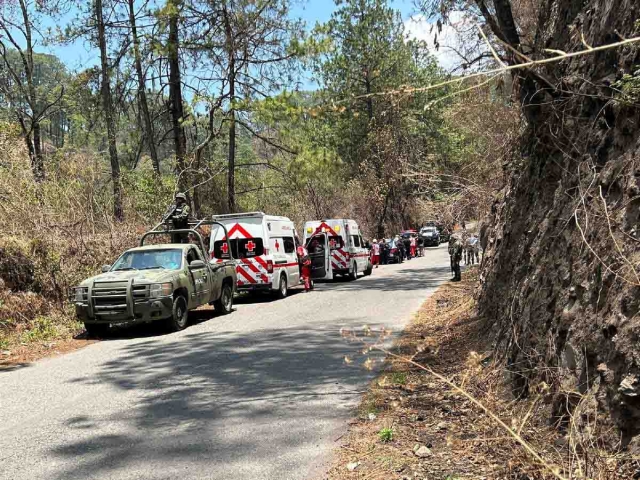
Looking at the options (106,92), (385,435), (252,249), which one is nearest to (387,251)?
(252,249)

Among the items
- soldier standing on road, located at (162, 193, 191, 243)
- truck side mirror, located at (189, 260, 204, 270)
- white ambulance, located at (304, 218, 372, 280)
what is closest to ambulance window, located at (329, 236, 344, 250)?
white ambulance, located at (304, 218, 372, 280)

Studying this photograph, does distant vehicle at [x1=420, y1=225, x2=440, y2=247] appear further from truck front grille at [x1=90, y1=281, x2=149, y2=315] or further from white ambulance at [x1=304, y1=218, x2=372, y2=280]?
truck front grille at [x1=90, y1=281, x2=149, y2=315]

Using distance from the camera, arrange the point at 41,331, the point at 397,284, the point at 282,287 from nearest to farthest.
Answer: the point at 41,331 < the point at 282,287 < the point at 397,284

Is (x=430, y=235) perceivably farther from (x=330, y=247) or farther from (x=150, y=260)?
(x=150, y=260)

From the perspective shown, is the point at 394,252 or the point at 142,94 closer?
the point at 142,94

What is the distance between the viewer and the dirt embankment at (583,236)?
12.2 ft

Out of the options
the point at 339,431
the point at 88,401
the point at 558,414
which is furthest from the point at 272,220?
the point at 558,414

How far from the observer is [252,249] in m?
17.0

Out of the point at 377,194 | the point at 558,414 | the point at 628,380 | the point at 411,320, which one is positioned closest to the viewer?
the point at 628,380

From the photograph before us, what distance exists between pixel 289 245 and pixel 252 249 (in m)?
1.93

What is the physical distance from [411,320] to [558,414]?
24.1ft

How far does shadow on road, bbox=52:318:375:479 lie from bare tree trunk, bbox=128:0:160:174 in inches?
509

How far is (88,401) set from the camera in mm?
6453

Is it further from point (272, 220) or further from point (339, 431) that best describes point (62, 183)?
point (339, 431)
